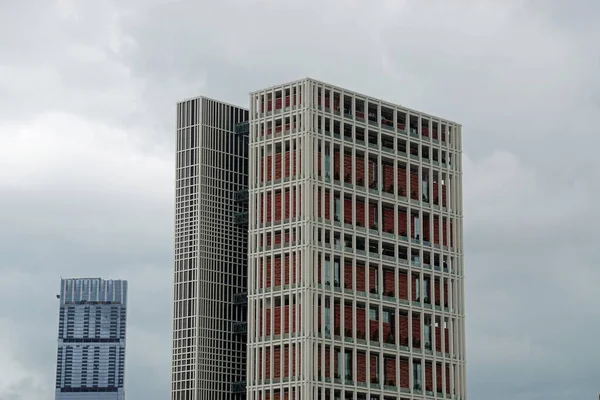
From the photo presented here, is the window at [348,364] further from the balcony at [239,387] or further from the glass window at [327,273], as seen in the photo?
the balcony at [239,387]

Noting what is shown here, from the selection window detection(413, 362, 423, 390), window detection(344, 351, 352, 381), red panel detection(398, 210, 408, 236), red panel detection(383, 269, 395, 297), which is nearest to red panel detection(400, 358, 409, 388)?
window detection(413, 362, 423, 390)

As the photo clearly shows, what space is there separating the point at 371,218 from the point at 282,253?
1530 centimetres

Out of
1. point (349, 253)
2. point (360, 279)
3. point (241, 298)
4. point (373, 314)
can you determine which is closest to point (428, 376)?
point (373, 314)

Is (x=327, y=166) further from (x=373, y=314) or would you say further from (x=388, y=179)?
(x=373, y=314)

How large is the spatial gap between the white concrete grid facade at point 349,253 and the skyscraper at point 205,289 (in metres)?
19.4

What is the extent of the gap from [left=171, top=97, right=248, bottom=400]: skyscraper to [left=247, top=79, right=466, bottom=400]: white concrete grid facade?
19385mm

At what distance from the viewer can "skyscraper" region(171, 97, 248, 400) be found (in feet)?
634

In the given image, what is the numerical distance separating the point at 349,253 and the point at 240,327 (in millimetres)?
27657

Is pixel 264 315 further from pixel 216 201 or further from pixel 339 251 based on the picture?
pixel 216 201

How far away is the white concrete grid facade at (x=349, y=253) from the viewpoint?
6762 inches

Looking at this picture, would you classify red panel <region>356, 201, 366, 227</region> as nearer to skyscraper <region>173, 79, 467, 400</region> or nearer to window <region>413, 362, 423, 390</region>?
skyscraper <region>173, 79, 467, 400</region>

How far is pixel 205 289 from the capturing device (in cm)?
19525

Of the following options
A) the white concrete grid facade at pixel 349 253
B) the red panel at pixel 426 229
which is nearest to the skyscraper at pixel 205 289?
the white concrete grid facade at pixel 349 253

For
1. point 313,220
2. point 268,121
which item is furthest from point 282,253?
point 268,121
